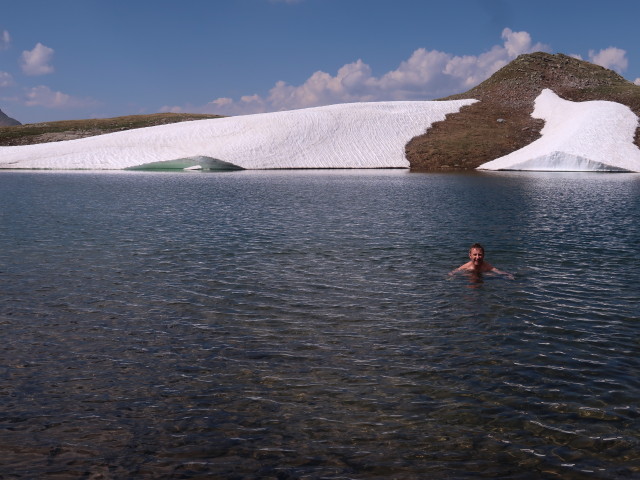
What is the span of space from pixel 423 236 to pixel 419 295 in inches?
426

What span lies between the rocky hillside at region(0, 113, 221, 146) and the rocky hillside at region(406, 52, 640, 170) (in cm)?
8584

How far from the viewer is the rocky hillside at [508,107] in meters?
91.6

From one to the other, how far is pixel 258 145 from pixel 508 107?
50.1m

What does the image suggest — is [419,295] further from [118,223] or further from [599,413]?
[118,223]

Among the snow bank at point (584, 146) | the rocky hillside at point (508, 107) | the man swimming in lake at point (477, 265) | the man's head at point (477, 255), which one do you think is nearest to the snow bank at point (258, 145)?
the rocky hillside at point (508, 107)

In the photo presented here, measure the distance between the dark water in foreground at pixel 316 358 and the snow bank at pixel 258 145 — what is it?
2668 inches

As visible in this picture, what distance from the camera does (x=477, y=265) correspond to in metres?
18.4

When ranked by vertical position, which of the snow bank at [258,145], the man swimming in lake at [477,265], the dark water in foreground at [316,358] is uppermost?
the snow bank at [258,145]

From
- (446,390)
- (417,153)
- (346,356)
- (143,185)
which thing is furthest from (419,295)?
(417,153)

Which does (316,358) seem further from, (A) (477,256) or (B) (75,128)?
(B) (75,128)

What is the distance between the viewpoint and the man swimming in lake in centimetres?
1814

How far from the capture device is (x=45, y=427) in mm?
8414

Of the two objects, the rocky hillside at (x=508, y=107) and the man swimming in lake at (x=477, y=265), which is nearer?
the man swimming in lake at (x=477, y=265)

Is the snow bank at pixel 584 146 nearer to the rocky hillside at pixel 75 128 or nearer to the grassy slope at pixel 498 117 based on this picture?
the grassy slope at pixel 498 117
